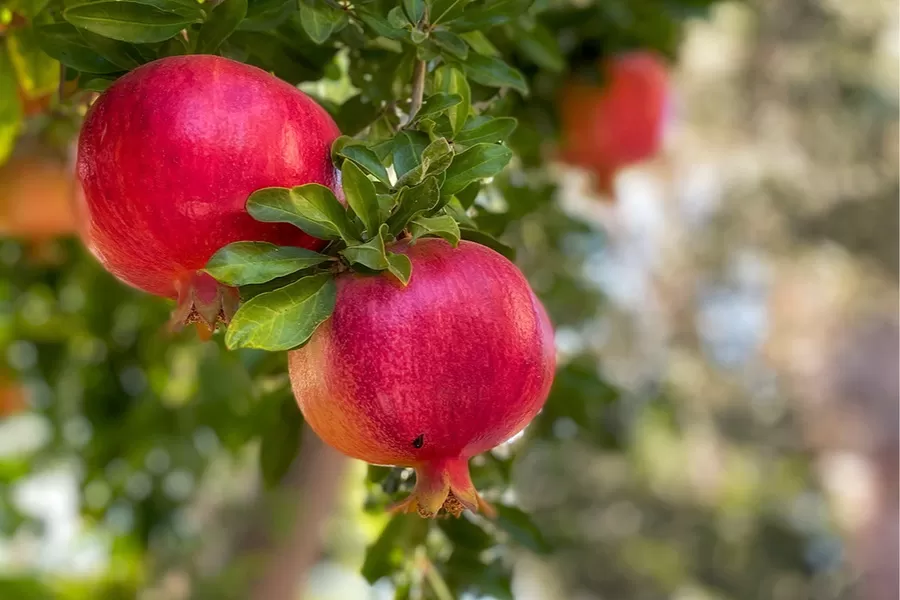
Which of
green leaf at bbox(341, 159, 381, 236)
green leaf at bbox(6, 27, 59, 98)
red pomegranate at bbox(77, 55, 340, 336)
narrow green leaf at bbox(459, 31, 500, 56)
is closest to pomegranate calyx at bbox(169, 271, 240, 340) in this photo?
red pomegranate at bbox(77, 55, 340, 336)

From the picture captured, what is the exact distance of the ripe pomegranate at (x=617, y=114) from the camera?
1493 mm

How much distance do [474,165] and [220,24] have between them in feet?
0.72

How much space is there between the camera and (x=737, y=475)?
5.70 m

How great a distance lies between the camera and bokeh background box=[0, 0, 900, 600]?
4.99 ft

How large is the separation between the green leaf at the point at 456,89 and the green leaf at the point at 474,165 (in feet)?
0.18

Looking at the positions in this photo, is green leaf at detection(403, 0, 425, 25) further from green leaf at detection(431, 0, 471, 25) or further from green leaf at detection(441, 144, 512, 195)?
green leaf at detection(441, 144, 512, 195)

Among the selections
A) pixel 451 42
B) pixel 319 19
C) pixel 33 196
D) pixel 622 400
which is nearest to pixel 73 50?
pixel 319 19

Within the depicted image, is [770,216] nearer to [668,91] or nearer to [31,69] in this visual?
[668,91]

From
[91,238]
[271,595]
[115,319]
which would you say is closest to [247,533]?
[271,595]

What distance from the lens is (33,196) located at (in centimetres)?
150

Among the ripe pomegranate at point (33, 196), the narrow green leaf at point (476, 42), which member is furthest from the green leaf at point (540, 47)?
the ripe pomegranate at point (33, 196)

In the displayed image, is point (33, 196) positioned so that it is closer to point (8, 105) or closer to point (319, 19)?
point (8, 105)

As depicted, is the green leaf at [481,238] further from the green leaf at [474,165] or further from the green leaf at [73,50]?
the green leaf at [73,50]

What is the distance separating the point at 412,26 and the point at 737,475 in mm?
5440
